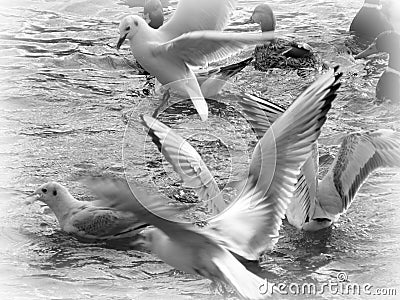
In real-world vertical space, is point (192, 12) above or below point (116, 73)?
above

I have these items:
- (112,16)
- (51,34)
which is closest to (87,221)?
(51,34)

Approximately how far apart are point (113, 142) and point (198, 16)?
1398mm

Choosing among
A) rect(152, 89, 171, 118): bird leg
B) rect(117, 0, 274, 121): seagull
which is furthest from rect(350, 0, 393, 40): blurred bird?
rect(117, 0, 274, 121): seagull

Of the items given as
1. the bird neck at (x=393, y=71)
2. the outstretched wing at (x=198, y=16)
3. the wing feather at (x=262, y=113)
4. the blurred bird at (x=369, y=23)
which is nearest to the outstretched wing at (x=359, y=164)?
the wing feather at (x=262, y=113)

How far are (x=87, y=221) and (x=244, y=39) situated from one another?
189cm

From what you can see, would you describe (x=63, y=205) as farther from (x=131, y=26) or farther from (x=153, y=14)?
(x=153, y=14)

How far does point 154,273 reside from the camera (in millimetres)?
6117

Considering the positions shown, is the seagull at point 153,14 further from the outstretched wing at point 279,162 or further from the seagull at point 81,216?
the outstretched wing at point 279,162

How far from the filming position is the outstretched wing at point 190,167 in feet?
21.0

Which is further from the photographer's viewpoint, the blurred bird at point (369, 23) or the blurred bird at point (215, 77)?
the blurred bird at point (369, 23)

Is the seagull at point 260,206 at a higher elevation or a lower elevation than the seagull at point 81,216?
higher

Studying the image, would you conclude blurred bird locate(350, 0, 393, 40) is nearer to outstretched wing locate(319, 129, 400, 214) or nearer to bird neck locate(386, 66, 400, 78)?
bird neck locate(386, 66, 400, 78)

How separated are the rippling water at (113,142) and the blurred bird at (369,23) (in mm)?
267

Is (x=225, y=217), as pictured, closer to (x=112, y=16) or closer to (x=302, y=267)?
(x=302, y=267)
